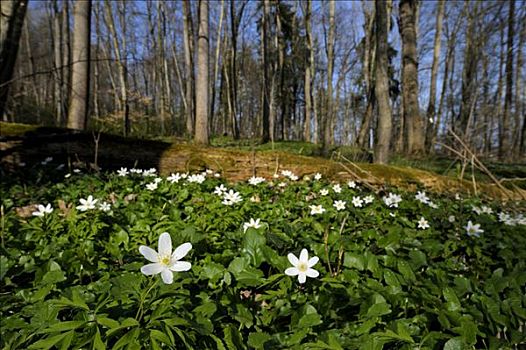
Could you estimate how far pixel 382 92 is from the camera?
516 cm

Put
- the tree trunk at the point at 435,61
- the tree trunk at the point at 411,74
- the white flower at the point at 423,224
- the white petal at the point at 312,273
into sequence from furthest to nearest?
the tree trunk at the point at 435,61 → the tree trunk at the point at 411,74 → the white flower at the point at 423,224 → the white petal at the point at 312,273

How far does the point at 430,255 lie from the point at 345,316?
2.27 feet

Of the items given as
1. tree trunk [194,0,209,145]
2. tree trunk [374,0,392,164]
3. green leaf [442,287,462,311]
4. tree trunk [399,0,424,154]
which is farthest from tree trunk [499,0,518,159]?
green leaf [442,287,462,311]

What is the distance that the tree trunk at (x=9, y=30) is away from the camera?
12.1ft

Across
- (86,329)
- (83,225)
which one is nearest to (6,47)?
(83,225)

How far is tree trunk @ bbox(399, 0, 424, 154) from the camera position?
27.5ft

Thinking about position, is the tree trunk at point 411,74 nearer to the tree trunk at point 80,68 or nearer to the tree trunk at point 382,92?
the tree trunk at point 382,92

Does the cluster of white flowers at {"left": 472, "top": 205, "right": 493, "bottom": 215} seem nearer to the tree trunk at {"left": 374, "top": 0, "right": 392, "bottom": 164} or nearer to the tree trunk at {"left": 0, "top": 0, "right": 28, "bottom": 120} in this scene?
the tree trunk at {"left": 374, "top": 0, "right": 392, "bottom": 164}

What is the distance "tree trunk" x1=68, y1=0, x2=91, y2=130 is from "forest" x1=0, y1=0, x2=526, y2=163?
0.06 ft

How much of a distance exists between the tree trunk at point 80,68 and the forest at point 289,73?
18 mm

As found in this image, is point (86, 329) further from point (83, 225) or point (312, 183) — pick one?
point (312, 183)

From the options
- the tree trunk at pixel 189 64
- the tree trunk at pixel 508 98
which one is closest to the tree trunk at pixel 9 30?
the tree trunk at pixel 189 64

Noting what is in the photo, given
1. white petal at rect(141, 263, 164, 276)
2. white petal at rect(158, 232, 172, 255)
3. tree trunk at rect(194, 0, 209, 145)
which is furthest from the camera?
tree trunk at rect(194, 0, 209, 145)

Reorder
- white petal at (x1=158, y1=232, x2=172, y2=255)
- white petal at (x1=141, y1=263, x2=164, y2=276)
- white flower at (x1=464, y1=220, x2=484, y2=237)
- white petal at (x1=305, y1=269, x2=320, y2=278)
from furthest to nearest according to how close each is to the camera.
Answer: white flower at (x1=464, y1=220, x2=484, y2=237), white petal at (x1=305, y1=269, x2=320, y2=278), white petal at (x1=158, y1=232, x2=172, y2=255), white petal at (x1=141, y1=263, x2=164, y2=276)
